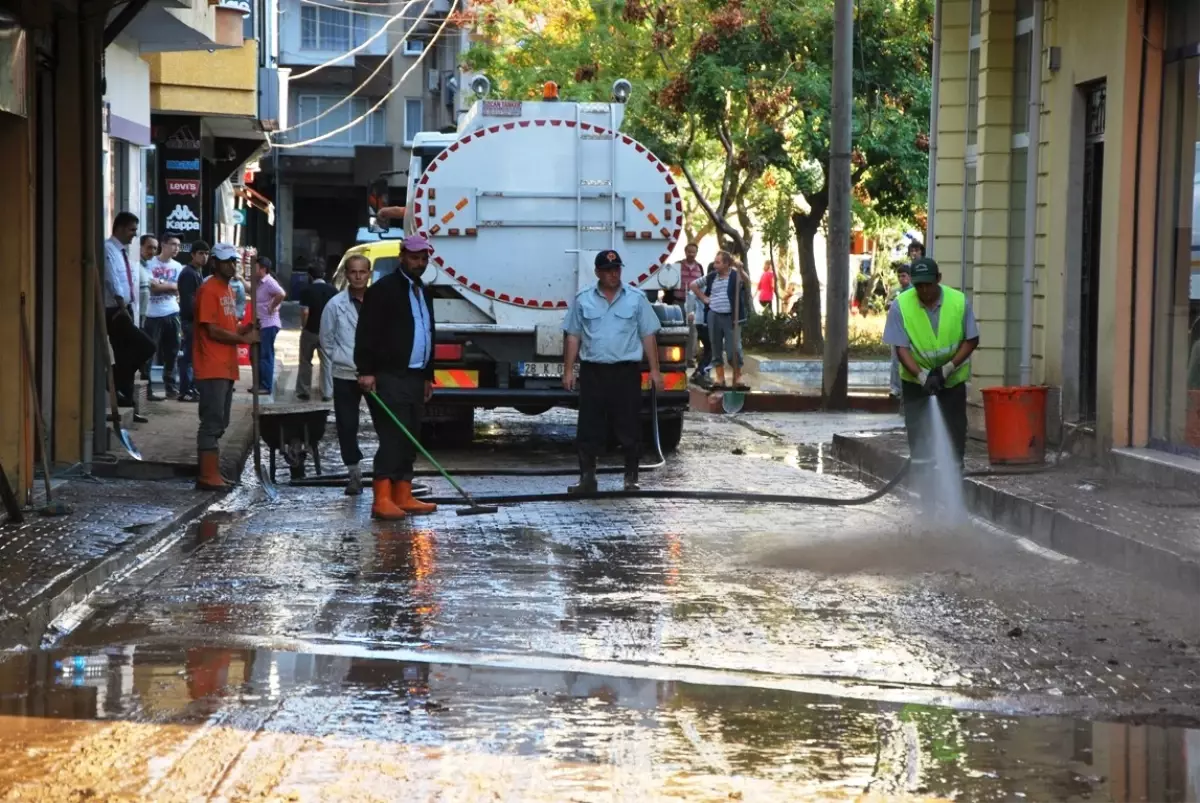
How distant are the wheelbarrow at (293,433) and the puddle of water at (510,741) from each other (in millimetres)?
6320

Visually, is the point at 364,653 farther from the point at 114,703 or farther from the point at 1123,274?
the point at 1123,274

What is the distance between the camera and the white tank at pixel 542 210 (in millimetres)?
15797

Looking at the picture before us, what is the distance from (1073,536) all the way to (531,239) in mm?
6542

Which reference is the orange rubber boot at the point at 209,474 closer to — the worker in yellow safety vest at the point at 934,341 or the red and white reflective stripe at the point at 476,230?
the red and white reflective stripe at the point at 476,230

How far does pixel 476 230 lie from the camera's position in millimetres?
15852

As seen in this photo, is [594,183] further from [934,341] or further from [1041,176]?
[934,341]

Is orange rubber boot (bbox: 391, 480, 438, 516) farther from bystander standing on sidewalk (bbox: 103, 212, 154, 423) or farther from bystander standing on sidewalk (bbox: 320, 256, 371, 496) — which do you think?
bystander standing on sidewalk (bbox: 103, 212, 154, 423)

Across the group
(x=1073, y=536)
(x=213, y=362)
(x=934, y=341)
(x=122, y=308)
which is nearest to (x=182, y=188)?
(x=122, y=308)

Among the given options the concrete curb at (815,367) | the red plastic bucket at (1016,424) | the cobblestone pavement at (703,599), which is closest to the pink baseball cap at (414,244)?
the cobblestone pavement at (703,599)

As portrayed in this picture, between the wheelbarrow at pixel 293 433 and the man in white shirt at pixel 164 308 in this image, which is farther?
the man in white shirt at pixel 164 308

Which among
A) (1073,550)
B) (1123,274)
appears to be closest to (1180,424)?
(1123,274)

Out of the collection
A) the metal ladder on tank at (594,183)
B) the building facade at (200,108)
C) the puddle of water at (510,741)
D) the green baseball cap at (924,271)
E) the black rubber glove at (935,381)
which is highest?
the building facade at (200,108)

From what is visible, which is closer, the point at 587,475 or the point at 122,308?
the point at 587,475

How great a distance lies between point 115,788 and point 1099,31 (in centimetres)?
1076
